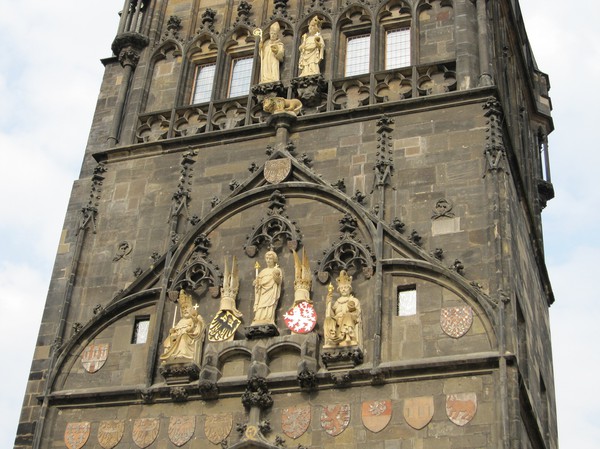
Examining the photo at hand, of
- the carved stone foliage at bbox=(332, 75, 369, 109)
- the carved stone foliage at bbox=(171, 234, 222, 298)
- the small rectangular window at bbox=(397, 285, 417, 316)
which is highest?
the carved stone foliage at bbox=(332, 75, 369, 109)

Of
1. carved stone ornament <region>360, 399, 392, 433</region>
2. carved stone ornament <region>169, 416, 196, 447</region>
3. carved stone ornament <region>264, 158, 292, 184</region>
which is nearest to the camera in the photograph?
carved stone ornament <region>360, 399, 392, 433</region>

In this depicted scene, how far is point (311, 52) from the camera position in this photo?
21.2 metres

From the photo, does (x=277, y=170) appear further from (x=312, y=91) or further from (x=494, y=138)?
(x=494, y=138)

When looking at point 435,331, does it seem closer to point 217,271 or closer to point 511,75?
point 217,271

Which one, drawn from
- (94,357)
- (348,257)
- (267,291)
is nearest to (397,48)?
(348,257)

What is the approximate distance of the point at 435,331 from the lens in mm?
16859

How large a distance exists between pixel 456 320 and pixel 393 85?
5365 mm

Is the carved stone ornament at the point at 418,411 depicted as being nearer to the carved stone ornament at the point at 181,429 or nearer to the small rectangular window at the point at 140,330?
the carved stone ornament at the point at 181,429

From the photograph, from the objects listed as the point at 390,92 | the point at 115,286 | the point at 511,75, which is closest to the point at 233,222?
the point at 115,286

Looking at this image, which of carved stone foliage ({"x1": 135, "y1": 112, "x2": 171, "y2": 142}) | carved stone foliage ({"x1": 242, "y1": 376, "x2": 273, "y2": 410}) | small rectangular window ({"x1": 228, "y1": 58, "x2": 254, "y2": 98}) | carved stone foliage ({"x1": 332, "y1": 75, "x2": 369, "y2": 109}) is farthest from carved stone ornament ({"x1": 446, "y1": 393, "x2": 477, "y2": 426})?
carved stone foliage ({"x1": 135, "y1": 112, "x2": 171, "y2": 142})

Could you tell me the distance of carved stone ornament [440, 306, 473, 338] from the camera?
16703 millimetres

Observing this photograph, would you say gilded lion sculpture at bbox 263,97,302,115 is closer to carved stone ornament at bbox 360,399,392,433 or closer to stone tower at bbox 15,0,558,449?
stone tower at bbox 15,0,558,449

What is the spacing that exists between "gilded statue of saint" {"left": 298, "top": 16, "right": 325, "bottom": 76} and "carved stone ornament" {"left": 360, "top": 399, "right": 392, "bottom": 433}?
7049 millimetres

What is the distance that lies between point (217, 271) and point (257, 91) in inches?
158
